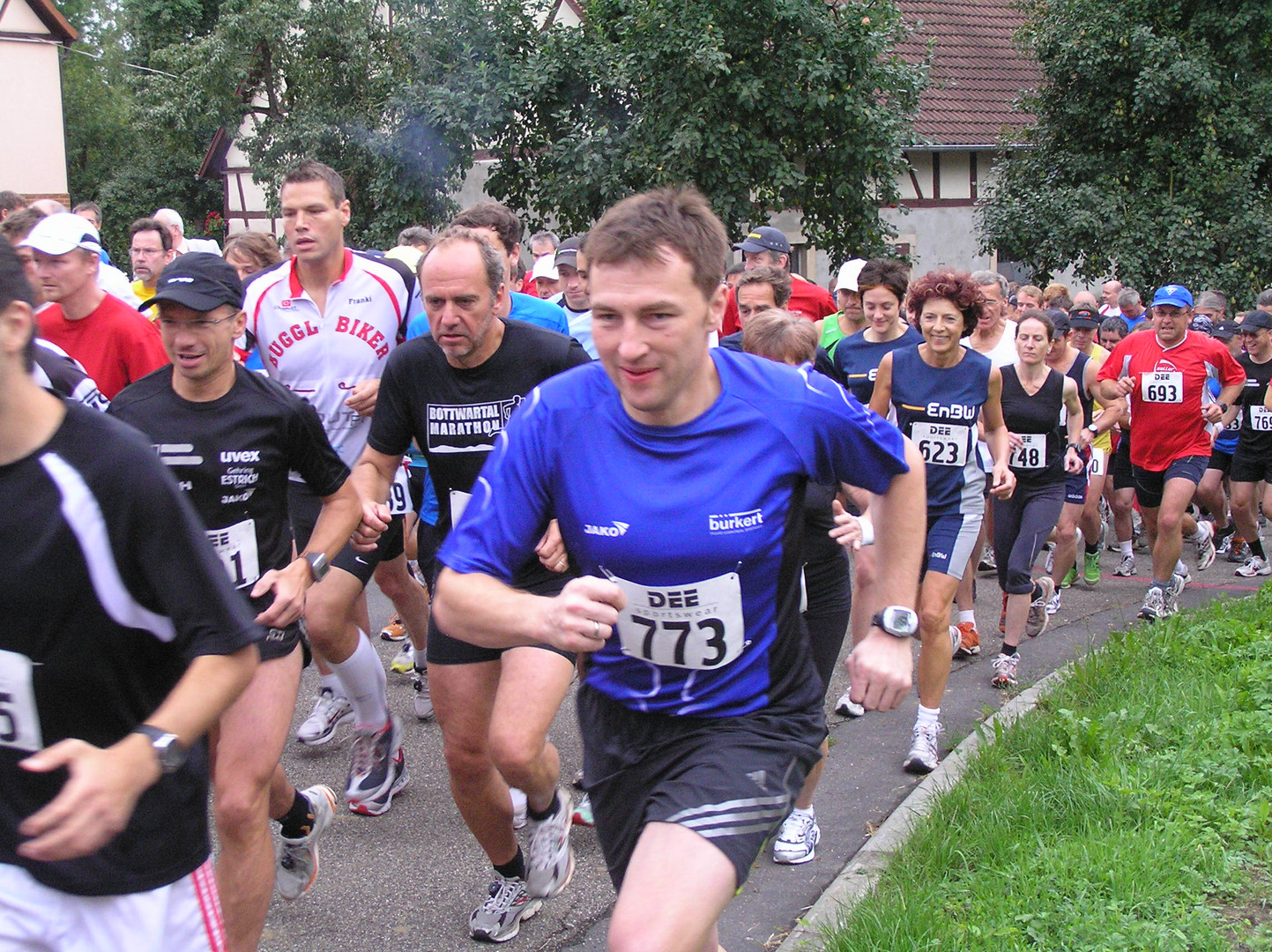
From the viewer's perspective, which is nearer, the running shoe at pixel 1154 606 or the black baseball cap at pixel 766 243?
the black baseball cap at pixel 766 243

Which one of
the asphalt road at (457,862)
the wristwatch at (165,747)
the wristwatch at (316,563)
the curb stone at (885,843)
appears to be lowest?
the asphalt road at (457,862)

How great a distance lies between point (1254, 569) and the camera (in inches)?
422

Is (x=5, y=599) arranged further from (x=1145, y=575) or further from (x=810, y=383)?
(x=1145, y=575)

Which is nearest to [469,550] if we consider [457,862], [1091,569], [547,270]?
[457,862]

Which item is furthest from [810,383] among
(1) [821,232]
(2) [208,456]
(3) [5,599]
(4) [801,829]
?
(1) [821,232]

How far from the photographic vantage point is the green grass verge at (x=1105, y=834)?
149 inches

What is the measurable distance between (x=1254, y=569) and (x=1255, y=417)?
4.23 feet

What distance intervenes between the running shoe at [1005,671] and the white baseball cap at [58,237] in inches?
206

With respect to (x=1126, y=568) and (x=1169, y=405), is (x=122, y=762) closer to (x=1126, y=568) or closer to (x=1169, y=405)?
(x=1169, y=405)

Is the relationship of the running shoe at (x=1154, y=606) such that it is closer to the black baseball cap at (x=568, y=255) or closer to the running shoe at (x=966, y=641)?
the running shoe at (x=966, y=641)

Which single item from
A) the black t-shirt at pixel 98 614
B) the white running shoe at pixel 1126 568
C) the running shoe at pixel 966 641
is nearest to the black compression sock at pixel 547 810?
the black t-shirt at pixel 98 614

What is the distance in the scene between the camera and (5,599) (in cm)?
227

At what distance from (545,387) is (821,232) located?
51.6 ft

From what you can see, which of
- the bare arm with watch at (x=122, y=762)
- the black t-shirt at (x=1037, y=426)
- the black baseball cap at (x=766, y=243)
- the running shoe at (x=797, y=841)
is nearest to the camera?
the bare arm with watch at (x=122, y=762)
